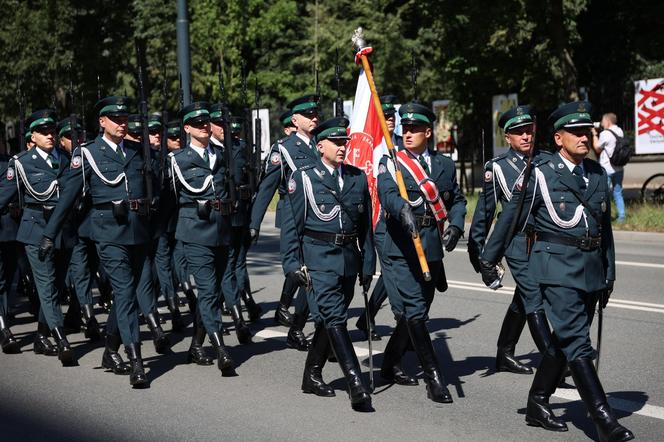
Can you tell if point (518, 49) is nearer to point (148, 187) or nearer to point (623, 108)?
point (623, 108)

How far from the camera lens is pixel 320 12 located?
35219mm

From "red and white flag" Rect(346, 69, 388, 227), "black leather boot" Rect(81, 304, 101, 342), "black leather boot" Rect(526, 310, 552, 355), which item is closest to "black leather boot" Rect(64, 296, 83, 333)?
"black leather boot" Rect(81, 304, 101, 342)

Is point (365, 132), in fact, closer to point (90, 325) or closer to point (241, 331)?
point (241, 331)

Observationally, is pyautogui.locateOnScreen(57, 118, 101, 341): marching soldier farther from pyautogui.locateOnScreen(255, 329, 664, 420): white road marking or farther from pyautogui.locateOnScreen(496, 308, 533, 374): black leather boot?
pyautogui.locateOnScreen(255, 329, 664, 420): white road marking

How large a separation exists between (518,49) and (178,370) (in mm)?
18131

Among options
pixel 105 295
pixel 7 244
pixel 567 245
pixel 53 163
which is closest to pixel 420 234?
pixel 567 245

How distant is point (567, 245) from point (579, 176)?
41cm

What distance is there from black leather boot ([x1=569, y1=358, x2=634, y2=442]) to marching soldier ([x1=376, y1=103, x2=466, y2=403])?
1.17m

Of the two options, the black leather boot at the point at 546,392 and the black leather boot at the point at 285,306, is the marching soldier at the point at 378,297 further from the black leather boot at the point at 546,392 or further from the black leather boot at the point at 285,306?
the black leather boot at the point at 546,392

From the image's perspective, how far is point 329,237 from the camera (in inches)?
Result: 266

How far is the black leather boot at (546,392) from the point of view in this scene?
5.88 metres

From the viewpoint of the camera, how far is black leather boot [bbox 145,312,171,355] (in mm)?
8578

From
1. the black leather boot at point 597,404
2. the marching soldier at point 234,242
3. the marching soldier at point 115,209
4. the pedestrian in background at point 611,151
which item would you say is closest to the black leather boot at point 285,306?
the marching soldier at point 234,242

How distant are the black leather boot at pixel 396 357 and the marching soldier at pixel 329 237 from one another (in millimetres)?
408
